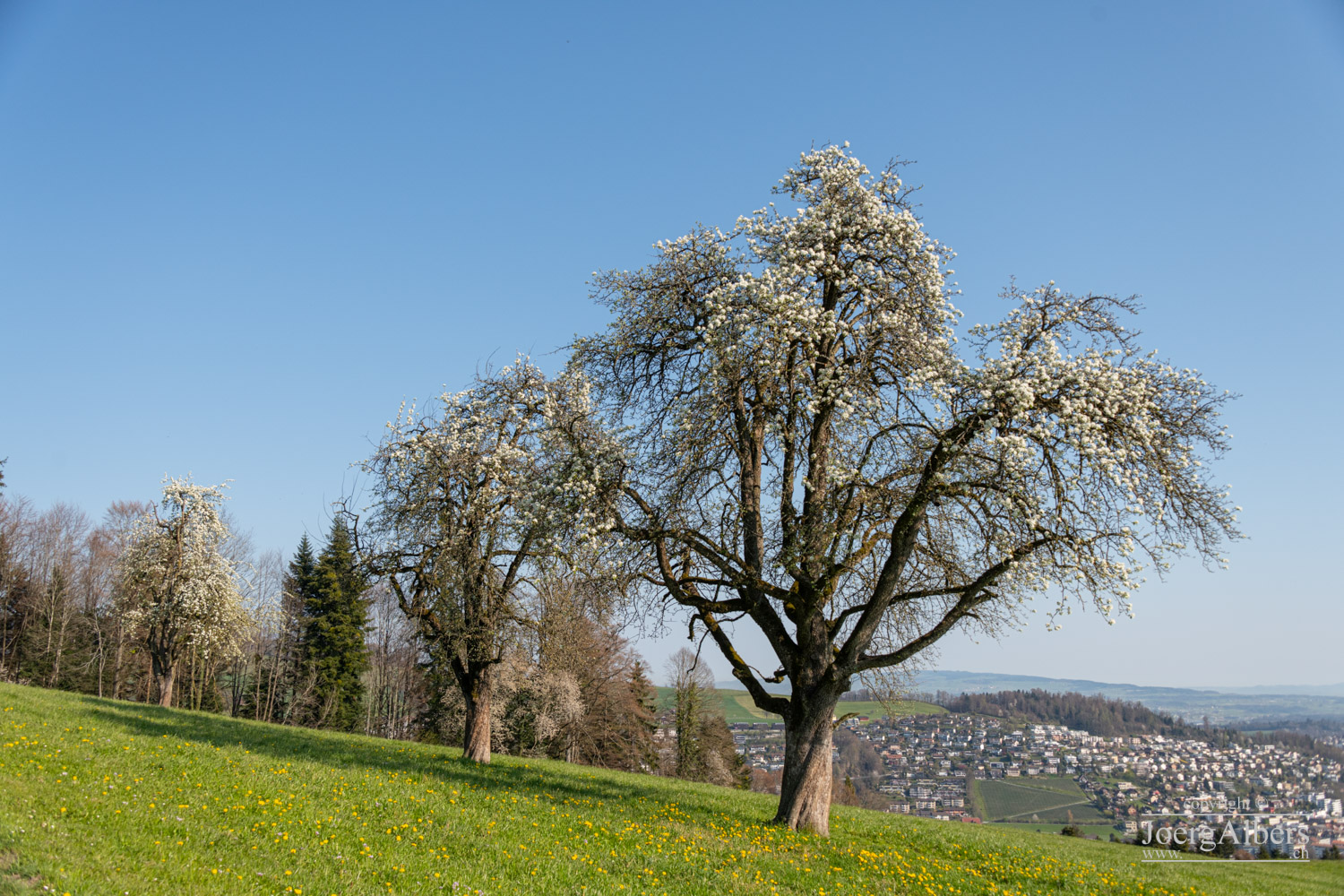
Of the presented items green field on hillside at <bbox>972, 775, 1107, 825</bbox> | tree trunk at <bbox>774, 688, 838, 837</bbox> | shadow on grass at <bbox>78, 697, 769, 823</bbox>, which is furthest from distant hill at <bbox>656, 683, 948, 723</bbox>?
green field on hillside at <bbox>972, 775, 1107, 825</bbox>

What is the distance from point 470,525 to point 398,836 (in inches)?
379

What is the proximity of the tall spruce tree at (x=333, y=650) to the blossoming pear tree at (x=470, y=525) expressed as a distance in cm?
2895

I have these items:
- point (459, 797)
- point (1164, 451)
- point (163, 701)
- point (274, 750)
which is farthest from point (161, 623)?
point (1164, 451)

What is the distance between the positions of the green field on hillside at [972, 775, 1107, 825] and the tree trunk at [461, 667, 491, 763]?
2513 centimetres

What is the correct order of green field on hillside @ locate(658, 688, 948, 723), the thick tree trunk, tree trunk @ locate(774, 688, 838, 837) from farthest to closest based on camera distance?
the thick tree trunk
green field on hillside @ locate(658, 688, 948, 723)
tree trunk @ locate(774, 688, 838, 837)

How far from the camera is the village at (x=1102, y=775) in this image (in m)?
24.1

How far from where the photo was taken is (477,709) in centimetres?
1939

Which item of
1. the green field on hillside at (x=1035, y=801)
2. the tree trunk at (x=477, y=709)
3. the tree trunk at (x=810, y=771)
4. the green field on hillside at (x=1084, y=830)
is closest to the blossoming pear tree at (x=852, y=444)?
the tree trunk at (x=810, y=771)

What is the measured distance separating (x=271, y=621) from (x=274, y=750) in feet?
98.9

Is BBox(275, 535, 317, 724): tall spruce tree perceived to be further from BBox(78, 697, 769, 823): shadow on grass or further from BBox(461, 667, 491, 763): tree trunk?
BBox(461, 667, 491, 763): tree trunk

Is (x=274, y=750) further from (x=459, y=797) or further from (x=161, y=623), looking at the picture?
(x=161, y=623)

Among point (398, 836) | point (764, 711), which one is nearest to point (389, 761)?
point (398, 836)

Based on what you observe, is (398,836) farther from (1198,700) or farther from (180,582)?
(1198,700)

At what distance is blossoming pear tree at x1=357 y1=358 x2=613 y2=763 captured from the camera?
59.2ft
